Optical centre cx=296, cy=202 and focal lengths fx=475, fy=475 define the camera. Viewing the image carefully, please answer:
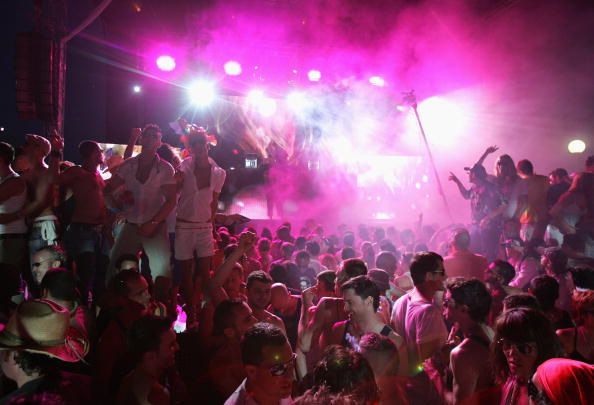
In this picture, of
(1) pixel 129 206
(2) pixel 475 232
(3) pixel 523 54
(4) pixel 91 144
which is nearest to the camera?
(1) pixel 129 206

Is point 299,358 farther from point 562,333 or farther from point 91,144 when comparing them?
point 91,144

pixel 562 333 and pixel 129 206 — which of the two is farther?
pixel 129 206

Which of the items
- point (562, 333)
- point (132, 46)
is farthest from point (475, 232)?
point (132, 46)

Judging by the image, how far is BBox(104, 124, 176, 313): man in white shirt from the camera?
4434 mm

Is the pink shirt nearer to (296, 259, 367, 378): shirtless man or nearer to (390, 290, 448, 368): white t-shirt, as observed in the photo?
(390, 290, 448, 368): white t-shirt

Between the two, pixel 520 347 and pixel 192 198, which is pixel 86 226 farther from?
pixel 520 347

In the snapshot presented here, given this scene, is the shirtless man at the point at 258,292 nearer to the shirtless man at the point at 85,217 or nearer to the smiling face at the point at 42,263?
the smiling face at the point at 42,263

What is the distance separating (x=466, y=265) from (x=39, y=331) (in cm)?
434

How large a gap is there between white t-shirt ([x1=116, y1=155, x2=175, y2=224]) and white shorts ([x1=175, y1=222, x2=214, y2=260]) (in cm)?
35

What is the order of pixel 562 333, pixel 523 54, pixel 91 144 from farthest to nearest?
pixel 523 54 → pixel 91 144 → pixel 562 333

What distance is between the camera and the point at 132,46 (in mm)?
13734

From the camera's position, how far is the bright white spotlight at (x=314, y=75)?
45.2 ft

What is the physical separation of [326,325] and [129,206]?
2.27 meters

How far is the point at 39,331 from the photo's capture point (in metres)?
2.03
